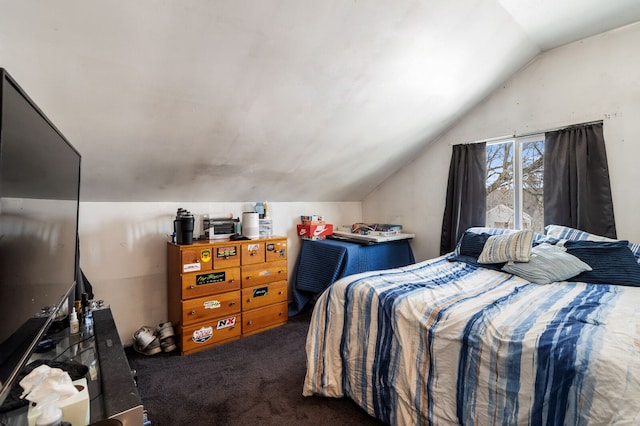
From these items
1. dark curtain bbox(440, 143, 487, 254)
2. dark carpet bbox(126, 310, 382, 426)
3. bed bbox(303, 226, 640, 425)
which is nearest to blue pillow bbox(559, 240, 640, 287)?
bed bbox(303, 226, 640, 425)

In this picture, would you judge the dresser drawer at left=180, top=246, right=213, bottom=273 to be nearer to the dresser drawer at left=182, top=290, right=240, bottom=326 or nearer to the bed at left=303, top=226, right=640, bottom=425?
the dresser drawer at left=182, top=290, right=240, bottom=326

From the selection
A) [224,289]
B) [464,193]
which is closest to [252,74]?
[224,289]

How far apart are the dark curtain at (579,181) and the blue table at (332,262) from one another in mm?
1461

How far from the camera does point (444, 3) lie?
1647mm

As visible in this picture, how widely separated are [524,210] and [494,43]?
1.52m

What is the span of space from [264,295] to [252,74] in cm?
187

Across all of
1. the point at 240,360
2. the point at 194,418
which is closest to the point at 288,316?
the point at 240,360

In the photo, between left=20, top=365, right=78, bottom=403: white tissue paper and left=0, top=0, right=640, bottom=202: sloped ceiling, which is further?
left=0, top=0, right=640, bottom=202: sloped ceiling

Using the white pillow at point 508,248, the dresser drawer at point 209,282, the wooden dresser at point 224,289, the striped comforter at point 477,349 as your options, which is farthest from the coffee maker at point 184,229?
the white pillow at point 508,248

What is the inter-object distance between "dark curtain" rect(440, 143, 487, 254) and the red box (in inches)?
50.0

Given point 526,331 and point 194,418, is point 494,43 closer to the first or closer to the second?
point 526,331

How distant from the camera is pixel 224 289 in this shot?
7.99ft

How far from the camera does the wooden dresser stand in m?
2.26

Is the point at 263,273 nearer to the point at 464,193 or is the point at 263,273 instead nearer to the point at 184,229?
the point at 184,229
